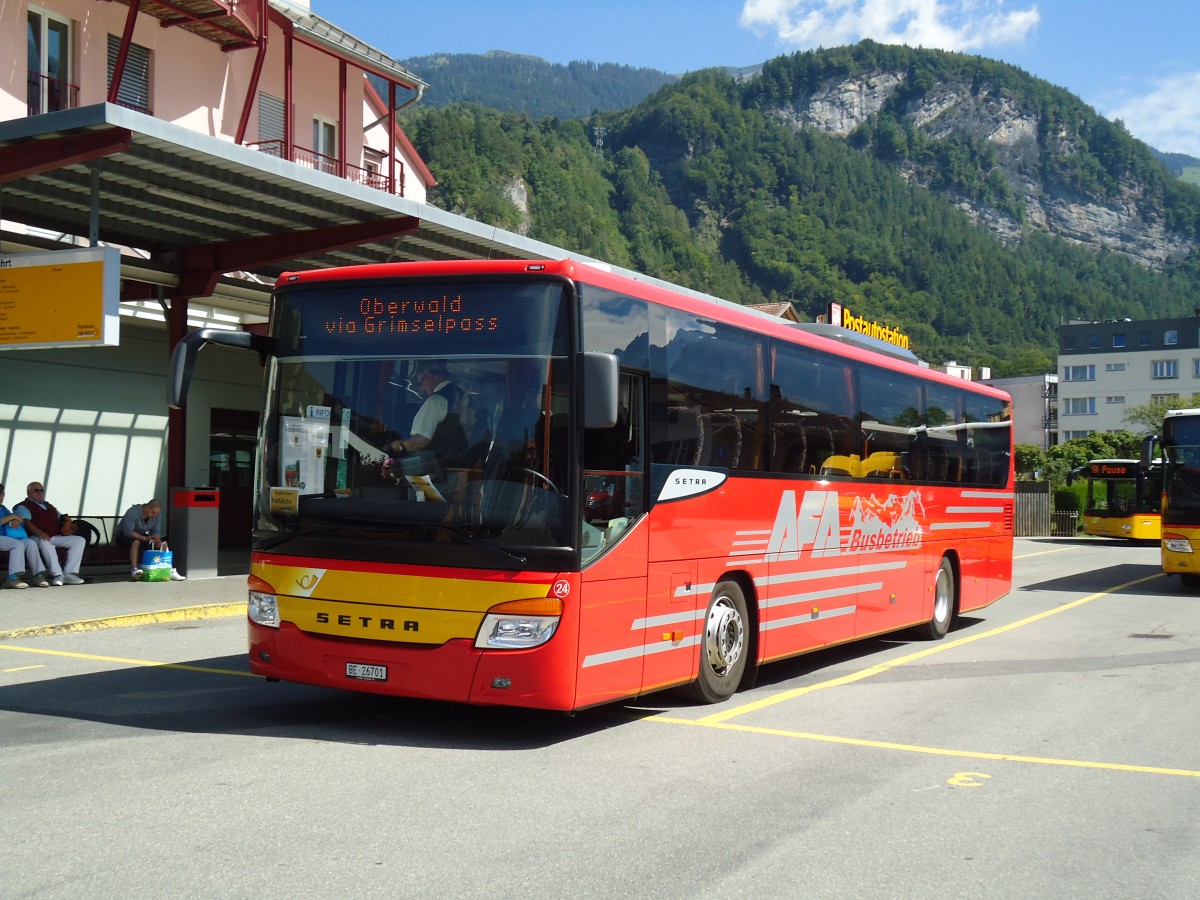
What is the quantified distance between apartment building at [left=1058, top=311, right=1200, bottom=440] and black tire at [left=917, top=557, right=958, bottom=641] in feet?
343

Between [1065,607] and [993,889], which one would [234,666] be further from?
[1065,607]

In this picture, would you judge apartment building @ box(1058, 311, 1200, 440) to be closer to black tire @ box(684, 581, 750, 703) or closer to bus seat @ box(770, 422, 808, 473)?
bus seat @ box(770, 422, 808, 473)

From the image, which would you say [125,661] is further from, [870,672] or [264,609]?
[870,672]

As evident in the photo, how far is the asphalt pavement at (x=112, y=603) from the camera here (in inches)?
514

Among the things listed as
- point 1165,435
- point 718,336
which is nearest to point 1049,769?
point 718,336

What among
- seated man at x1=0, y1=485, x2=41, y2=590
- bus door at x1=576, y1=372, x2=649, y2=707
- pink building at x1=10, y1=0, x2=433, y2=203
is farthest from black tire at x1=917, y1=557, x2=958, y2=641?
pink building at x1=10, y1=0, x2=433, y2=203

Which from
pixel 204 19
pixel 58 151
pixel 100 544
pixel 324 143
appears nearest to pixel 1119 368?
pixel 324 143

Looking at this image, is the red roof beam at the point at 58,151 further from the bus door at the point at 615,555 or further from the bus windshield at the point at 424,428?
the bus door at the point at 615,555

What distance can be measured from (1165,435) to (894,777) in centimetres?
1571

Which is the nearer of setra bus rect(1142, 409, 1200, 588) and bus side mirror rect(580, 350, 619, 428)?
bus side mirror rect(580, 350, 619, 428)

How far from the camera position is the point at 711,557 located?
897cm

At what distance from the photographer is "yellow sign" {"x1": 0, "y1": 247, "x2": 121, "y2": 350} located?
1443 cm

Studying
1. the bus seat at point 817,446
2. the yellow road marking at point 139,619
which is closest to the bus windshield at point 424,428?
the bus seat at point 817,446

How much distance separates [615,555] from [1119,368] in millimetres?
117851
